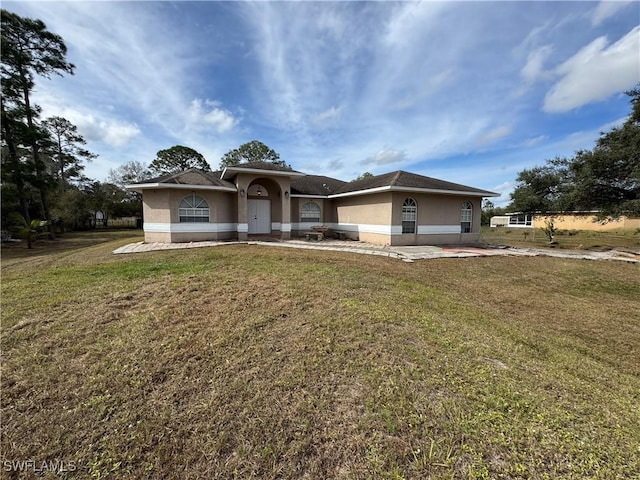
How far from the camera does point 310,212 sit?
733 inches

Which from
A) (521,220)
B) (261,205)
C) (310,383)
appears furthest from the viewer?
(521,220)

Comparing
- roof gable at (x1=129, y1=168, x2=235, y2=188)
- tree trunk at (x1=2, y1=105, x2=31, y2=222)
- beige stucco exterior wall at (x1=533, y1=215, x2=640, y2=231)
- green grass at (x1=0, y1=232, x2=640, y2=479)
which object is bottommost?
green grass at (x1=0, y1=232, x2=640, y2=479)

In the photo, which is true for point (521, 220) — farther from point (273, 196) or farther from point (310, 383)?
point (310, 383)

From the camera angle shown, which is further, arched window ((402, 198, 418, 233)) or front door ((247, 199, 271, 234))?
front door ((247, 199, 271, 234))

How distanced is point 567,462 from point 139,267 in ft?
30.4

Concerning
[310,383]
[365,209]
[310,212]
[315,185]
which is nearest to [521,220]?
[315,185]

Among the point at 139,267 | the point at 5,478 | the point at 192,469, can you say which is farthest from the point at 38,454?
the point at 139,267

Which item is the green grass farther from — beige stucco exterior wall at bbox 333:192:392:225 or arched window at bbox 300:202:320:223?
Result: arched window at bbox 300:202:320:223

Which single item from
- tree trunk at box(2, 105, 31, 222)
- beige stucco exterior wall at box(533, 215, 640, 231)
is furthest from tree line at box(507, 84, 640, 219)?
tree trunk at box(2, 105, 31, 222)

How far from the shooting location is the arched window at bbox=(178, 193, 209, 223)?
13445mm

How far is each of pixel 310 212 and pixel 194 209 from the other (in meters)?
7.61

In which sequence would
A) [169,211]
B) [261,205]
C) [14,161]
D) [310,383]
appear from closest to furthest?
[310,383]
[169,211]
[261,205]
[14,161]

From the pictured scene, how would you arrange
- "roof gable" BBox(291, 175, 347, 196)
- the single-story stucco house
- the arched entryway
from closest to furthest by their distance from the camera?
the single-story stucco house < the arched entryway < "roof gable" BBox(291, 175, 347, 196)

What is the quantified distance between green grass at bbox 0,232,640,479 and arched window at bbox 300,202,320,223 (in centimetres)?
1253
